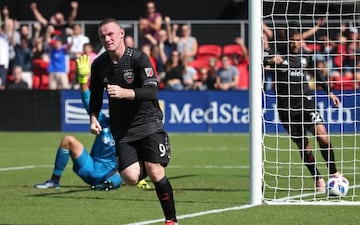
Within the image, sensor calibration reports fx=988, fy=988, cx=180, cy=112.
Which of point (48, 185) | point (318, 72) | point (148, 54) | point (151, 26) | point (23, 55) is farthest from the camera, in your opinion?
point (23, 55)

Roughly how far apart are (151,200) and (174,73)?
47.3 ft

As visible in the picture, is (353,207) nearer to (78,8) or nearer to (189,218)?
(189,218)

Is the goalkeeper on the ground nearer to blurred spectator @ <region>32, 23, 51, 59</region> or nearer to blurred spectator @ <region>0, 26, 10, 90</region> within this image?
blurred spectator @ <region>0, 26, 10, 90</region>

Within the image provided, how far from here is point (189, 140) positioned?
23.5 meters

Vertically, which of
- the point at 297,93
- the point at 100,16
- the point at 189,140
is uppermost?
the point at 100,16

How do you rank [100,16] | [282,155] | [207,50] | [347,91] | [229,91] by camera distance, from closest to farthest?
[282,155] < [347,91] < [229,91] < [207,50] < [100,16]

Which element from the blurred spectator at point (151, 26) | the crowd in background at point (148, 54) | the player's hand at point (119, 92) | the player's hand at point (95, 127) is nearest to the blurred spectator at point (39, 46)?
the crowd in background at point (148, 54)

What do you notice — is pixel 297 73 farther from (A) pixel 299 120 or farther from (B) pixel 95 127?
(B) pixel 95 127

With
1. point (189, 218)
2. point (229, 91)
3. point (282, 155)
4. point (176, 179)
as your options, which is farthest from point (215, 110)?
point (189, 218)

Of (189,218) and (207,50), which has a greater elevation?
(207,50)

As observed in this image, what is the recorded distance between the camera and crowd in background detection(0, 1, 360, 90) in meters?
26.8

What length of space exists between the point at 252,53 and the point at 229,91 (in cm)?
1329

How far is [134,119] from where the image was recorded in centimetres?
970

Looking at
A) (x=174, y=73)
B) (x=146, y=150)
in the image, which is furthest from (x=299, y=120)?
(x=174, y=73)
